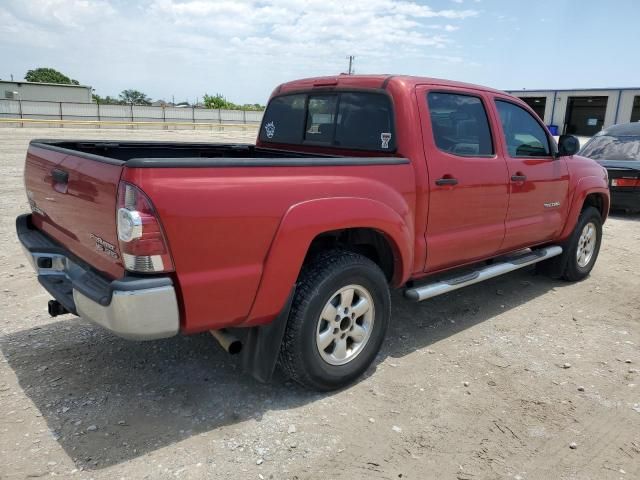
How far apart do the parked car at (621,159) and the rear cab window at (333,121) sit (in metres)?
7.11

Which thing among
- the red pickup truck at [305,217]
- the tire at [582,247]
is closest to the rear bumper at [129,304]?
the red pickup truck at [305,217]

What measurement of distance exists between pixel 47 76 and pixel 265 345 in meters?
102

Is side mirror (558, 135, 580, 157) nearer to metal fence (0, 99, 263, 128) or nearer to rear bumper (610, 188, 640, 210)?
rear bumper (610, 188, 640, 210)

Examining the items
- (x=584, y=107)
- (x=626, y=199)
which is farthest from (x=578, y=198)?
(x=584, y=107)

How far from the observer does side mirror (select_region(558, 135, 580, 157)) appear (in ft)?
16.4

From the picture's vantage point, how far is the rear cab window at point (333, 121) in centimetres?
378

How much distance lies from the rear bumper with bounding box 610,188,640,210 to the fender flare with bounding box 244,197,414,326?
784cm

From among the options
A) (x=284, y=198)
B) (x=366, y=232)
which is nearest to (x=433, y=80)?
(x=366, y=232)

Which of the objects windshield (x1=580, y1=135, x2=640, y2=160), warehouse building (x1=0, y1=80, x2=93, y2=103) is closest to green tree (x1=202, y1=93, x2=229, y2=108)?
warehouse building (x1=0, y1=80, x2=93, y2=103)

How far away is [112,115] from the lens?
126 feet

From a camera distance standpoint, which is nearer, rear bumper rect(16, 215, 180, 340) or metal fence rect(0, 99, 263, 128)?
rear bumper rect(16, 215, 180, 340)

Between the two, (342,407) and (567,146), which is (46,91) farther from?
(342,407)

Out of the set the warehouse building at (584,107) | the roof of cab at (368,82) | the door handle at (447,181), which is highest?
the warehouse building at (584,107)

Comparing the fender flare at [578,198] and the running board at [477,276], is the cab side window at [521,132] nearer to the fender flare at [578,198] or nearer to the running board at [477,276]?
the fender flare at [578,198]
